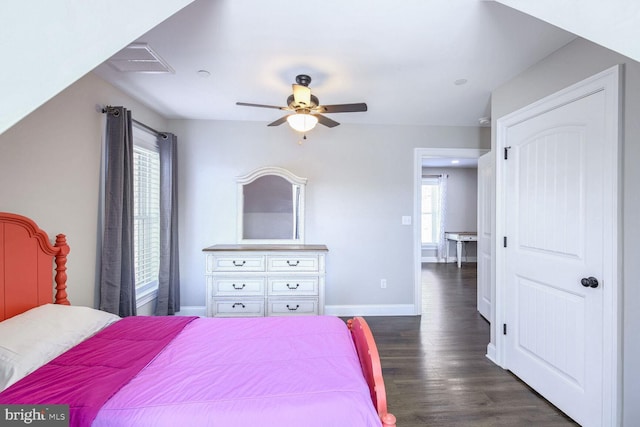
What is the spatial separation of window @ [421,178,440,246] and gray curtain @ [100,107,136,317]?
254 inches

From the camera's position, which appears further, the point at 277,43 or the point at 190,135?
the point at 190,135

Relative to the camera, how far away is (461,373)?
2.25m

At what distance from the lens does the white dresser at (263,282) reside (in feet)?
9.30

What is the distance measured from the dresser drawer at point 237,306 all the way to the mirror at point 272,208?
769 millimetres

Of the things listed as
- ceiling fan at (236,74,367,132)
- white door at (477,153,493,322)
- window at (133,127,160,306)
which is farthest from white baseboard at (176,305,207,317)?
white door at (477,153,493,322)

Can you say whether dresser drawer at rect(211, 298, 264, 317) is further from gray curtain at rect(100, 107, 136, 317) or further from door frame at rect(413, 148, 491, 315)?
door frame at rect(413, 148, 491, 315)

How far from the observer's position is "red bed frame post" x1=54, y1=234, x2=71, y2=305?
1.75 meters

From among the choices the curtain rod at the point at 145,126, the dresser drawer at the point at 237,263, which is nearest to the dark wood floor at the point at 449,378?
the dresser drawer at the point at 237,263

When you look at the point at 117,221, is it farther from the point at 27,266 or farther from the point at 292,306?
the point at 292,306

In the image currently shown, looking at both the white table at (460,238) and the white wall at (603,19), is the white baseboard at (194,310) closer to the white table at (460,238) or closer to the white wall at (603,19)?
the white wall at (603,19)

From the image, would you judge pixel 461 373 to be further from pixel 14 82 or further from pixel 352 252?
pixel 14 82

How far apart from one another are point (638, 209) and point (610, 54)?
87 centimetres

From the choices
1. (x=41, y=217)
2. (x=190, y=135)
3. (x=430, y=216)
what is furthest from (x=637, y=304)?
(x=430, y=216)

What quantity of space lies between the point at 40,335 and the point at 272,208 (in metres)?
2.34
